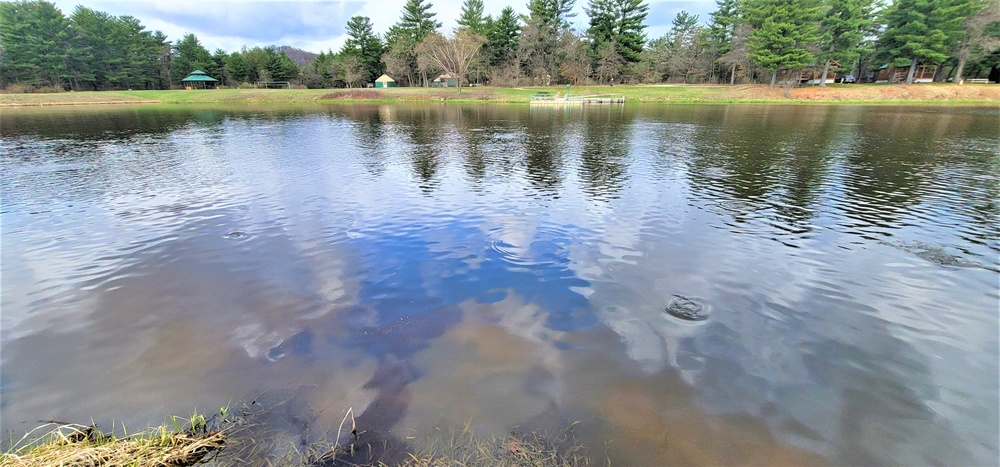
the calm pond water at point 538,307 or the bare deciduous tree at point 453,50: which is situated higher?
the bare deciduous tree at point 453,50

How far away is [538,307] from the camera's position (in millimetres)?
7184

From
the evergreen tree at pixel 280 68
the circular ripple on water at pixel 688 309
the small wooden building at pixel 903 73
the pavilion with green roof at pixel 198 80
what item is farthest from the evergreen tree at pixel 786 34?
the pavilion with green roof at pixel 198 80

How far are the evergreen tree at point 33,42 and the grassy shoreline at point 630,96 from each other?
11.7 meters

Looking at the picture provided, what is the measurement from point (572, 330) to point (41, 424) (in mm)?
6476

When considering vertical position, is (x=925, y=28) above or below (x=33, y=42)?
above

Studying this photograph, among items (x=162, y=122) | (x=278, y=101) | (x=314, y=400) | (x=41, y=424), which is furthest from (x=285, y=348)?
(x=278, y=101)

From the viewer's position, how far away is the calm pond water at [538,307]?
489 centimetres

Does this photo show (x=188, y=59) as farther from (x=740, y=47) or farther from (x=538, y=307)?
(x=538, y=307)

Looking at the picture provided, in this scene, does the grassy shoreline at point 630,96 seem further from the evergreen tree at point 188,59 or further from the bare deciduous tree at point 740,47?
the evergreen tree at point 188,59

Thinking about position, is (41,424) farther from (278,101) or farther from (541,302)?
(278,101)

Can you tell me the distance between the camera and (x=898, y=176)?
1644cm

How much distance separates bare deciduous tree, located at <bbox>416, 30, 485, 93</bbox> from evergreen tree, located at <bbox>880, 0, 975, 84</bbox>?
6306 centimetres

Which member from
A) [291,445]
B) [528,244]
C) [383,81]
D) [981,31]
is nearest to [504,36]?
[383,81]

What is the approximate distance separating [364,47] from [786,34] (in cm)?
8482
